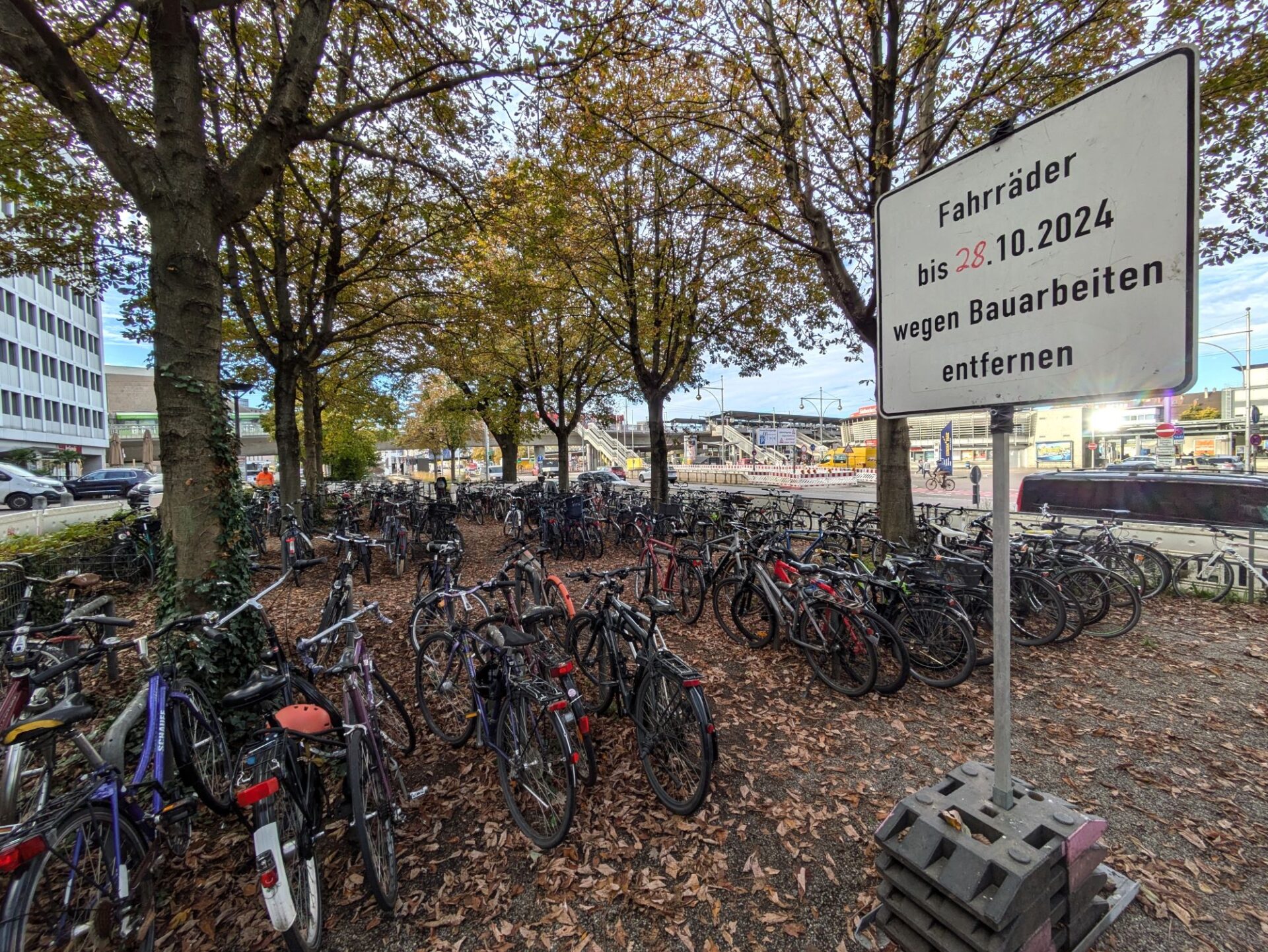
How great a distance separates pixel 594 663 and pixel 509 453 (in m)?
17.9

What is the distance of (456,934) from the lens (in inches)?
87.4

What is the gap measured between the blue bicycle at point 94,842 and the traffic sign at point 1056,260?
3388mm

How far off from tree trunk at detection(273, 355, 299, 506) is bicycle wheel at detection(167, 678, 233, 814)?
347 inches

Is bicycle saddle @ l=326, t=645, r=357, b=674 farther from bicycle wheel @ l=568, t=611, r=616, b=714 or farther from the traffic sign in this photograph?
the traffic sign

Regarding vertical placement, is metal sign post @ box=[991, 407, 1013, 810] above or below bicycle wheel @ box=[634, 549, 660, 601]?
above

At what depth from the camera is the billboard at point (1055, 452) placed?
41.7 m

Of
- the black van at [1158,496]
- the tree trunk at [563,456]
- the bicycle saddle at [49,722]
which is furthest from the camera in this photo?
the tree trunk at [563,456]

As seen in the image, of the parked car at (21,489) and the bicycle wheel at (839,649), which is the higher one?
the parked car at (21,489)

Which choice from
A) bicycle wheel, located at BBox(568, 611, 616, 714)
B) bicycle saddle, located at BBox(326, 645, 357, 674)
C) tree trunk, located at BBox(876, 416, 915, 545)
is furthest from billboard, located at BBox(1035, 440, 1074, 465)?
bicycle saddle, located at BBox(326, 645, 357, 674)

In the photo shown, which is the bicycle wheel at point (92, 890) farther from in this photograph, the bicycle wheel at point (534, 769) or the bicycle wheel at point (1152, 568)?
the bicycle wheel at point (1152, 568)

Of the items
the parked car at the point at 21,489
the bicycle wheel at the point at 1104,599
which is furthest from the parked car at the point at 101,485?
the bicycle wheel at the point at 1104,599

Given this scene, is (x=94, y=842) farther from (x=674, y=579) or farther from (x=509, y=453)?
(x=509, y=453)

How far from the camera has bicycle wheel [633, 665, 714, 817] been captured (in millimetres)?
2752

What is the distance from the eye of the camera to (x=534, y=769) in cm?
283
